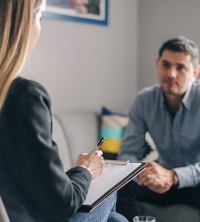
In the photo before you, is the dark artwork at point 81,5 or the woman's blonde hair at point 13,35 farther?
the dark artwork at point 81,5

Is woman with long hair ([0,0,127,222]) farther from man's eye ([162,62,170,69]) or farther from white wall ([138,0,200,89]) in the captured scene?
white wall ([138,0,200,89])

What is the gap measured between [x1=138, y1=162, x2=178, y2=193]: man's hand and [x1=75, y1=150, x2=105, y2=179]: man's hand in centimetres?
68

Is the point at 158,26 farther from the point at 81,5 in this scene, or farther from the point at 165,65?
the point at 165,65

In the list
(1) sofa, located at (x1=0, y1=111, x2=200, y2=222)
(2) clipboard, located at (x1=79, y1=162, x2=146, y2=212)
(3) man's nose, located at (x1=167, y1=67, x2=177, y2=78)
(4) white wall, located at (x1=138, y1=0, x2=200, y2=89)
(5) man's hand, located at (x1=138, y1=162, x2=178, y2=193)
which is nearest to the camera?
(2) clipboard, located at (x1=79, y1=162, x2=146, y2=212)

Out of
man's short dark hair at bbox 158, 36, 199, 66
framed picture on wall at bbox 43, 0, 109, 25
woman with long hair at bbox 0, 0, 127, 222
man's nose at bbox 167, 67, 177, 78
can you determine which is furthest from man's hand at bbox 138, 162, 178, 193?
framed picture on wall at bbox 43, 0, 109, 25

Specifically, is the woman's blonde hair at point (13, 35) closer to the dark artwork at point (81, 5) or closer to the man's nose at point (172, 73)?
the man's nose at point (172, 73)

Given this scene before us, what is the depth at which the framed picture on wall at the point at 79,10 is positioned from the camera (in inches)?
102

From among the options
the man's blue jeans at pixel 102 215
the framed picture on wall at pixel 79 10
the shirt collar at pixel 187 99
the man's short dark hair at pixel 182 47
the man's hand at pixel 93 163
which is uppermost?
the framed picture on wall at pixel 79 10

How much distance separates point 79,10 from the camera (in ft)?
9.04

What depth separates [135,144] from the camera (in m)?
2.18

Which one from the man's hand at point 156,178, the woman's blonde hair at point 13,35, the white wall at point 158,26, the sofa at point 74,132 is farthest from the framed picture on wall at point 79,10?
the woman's blonde hair at point 13,35

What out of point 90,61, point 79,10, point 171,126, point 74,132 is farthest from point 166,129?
point 79,10

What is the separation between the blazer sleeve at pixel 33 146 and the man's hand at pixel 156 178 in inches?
35.9

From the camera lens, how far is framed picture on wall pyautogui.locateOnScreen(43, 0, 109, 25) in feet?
8.51
